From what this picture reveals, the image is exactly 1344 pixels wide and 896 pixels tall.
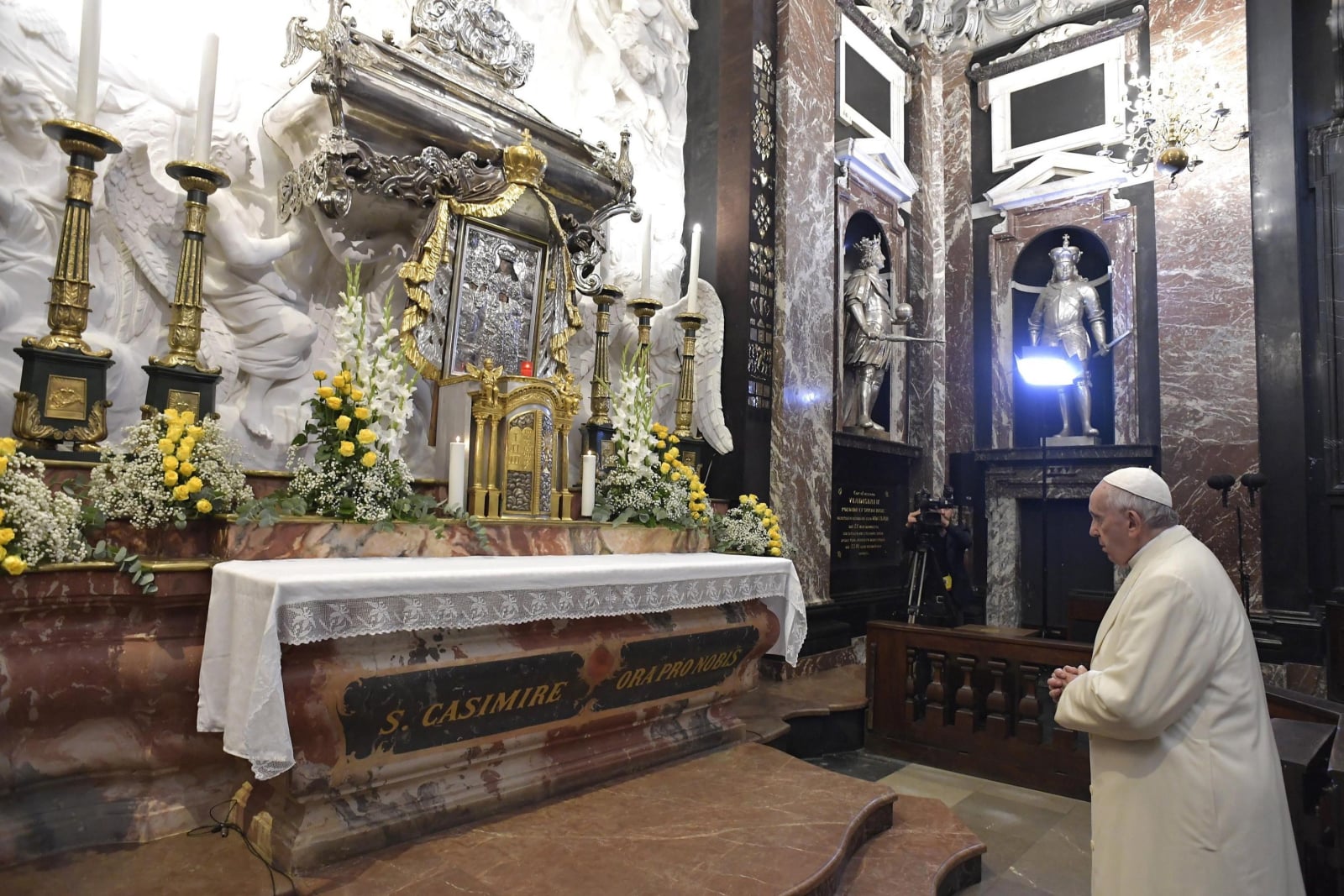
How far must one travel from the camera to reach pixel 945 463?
10.0m

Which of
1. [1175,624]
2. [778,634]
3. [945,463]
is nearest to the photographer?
[1175,624]

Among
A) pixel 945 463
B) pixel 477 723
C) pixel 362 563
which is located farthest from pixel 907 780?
pixel 945 463

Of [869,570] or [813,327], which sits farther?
[869,570]

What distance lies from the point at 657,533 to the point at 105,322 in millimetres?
2946

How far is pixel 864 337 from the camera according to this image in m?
8.62

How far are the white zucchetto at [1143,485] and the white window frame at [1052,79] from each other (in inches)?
329

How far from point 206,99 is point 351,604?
231 centimetres

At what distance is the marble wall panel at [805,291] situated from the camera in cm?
692

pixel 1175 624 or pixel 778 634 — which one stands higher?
pixel 1175 624

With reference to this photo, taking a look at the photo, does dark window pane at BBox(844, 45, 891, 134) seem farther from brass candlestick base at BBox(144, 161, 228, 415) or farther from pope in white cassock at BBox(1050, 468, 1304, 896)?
pope in white cassock at BBox(1050, 468, 1304, 896)

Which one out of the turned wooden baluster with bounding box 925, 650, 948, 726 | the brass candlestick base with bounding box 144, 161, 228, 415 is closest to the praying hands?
the turned wooden baluster with bounding box 925, 650, 948, 726

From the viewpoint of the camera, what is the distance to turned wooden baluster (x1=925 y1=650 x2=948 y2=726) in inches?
210

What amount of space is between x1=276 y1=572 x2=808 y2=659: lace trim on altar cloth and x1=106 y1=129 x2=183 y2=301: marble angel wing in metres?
2.06

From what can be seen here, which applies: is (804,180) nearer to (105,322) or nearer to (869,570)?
(869,570)
